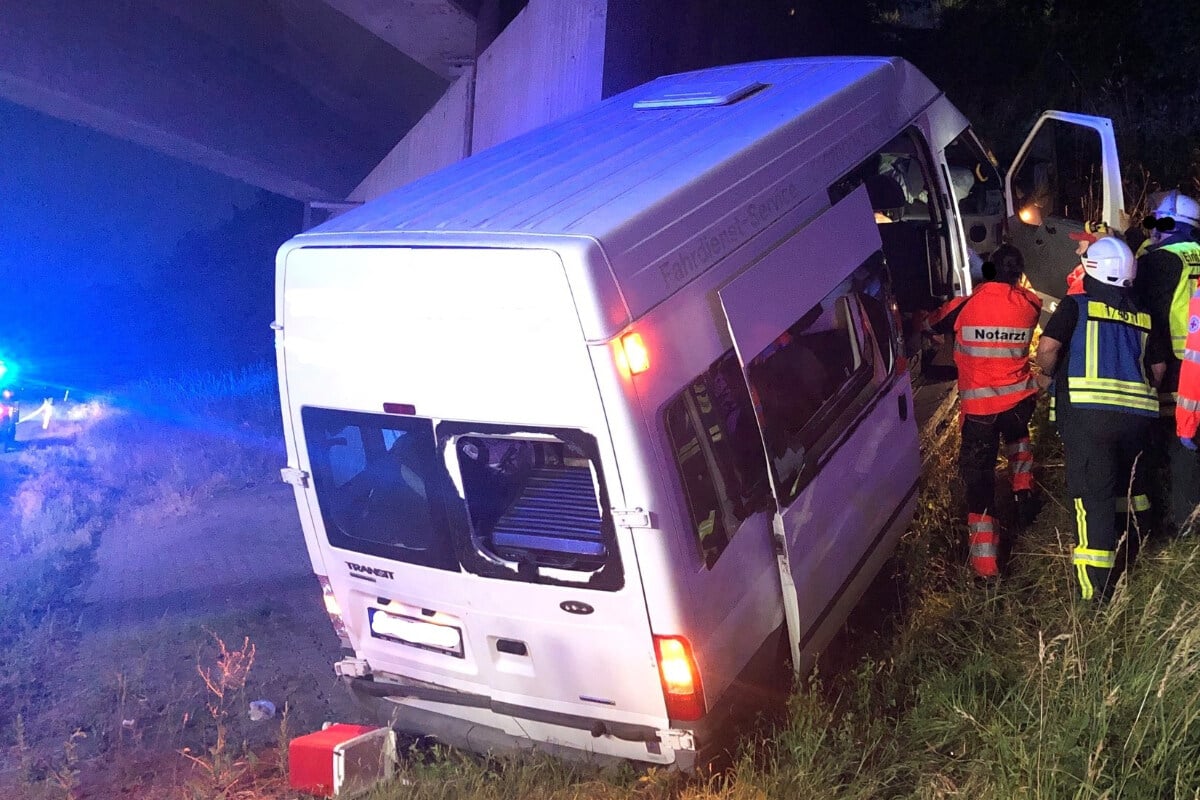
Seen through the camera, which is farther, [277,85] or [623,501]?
[277,85]

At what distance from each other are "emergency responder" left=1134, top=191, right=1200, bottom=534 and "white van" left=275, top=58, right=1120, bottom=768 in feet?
4.35

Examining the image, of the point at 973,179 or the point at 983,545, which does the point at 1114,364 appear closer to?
the point at 983,545

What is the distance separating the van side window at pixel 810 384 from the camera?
146 inches

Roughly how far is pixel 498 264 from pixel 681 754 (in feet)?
6.10

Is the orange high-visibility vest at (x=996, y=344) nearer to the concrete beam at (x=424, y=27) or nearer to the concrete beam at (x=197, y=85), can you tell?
the concrete beam at (x=424, y=27)

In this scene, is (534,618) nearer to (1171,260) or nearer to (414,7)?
(1171,260)

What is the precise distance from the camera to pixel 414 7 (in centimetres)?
879

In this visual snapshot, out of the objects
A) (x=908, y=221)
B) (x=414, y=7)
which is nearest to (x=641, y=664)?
(x=908, y=221)

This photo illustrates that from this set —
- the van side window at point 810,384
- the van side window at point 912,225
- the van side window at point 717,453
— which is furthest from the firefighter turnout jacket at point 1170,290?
the van side window at point 717,453

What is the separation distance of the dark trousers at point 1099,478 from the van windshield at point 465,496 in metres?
2.32

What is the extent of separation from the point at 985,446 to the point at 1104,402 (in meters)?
0.81

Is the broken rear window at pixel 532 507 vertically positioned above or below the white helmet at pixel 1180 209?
below

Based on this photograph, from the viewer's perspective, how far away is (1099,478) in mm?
4336

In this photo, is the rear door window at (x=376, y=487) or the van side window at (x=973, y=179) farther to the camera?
the van side window at (x=973, y=179)
